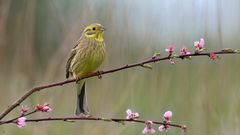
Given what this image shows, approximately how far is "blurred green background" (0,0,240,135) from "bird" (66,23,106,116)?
37cm

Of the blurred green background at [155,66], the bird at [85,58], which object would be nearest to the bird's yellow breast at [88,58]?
the bird at [85,58]

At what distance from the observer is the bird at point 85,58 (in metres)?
1.65

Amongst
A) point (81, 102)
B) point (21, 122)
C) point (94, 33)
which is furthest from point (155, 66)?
point (21, 122)

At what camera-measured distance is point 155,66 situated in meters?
2.25

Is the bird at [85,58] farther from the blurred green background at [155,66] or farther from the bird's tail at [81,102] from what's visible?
the blurred green background at [155,66]

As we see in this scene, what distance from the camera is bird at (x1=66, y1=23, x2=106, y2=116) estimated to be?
165cm

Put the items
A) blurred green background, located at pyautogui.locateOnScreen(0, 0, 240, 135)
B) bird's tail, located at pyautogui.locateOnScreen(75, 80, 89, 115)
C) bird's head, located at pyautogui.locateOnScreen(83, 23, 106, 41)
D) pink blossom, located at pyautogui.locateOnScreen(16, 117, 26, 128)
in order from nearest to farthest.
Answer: pink blossom, located at pyautogui.locateOnScreen(16, 117, 26, 128)
bird's tail, located at pyautogui.locateOnScreen(75, 80, 89, 115)
bird's head, located at pyautogui.locateOnScreen(83, 23, 106, 41)
blurred green background, located at pyautogui.locateOnScreen(0, 0, 240, 135)

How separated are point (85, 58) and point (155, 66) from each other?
0.59 metres

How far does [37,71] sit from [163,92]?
731 millimetres

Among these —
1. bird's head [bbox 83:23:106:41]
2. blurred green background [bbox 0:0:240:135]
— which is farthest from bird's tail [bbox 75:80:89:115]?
blurred green background [bbox 0:0:240:135]

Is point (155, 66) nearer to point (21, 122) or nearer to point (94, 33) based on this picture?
point (94, 33)

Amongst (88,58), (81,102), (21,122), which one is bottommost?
(21,122)

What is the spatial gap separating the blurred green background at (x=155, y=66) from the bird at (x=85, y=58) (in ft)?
1.21

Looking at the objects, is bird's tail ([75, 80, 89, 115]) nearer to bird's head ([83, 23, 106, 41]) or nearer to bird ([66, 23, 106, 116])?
bird ([66, 23, 106, 116])
